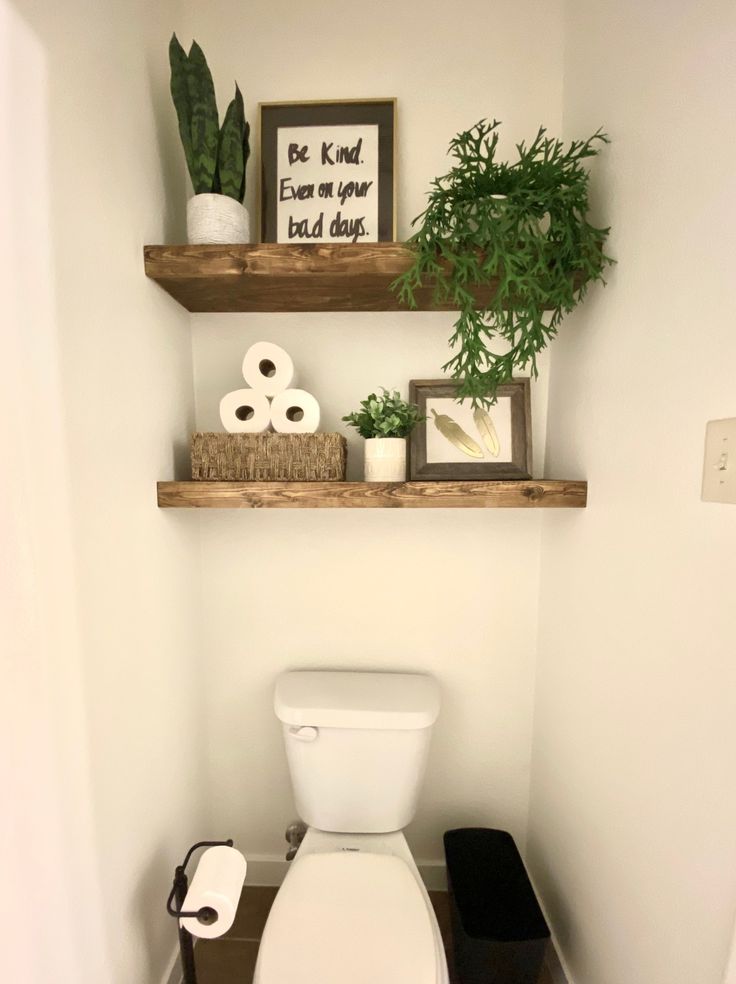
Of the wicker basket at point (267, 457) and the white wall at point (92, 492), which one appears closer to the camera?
the white wall at point (92, 492)

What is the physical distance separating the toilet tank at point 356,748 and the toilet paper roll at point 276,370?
72 cm

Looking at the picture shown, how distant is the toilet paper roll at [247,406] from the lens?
1.00 meters

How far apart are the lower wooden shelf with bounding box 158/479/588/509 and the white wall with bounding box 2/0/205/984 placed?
10cm

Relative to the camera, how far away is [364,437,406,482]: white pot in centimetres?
98

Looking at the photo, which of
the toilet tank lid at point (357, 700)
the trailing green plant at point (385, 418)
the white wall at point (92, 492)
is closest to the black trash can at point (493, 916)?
the toilet tank lid at point (357, 700)

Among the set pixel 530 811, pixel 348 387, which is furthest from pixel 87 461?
pixel 530 811

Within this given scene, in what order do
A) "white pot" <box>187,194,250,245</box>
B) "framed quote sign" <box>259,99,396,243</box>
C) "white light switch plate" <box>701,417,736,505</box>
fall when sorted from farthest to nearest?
"framed quote sign" <box>259,99,396,243</box>, "white pot" <box>187,194,250,245</box>, "white light switch plate" <box>701,417,736,505</box>

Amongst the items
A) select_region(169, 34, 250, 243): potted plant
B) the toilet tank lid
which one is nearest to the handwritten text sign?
select_region(169, 34, 250, 243): potted plant

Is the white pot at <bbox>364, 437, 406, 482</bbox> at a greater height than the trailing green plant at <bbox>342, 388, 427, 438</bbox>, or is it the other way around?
the trailing green plant at <bbox>342, 388, 427, 438</bbox>

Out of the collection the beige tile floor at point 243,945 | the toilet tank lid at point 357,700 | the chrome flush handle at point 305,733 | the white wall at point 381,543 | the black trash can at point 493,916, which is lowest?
the beige tile floor at point 243,945

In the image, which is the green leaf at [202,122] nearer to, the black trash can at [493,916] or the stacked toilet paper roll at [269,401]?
the stacked toilet paper roll at [269,401]

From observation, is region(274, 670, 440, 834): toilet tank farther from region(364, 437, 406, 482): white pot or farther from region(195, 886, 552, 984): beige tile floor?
region(364, 437, 406, 482): white pot

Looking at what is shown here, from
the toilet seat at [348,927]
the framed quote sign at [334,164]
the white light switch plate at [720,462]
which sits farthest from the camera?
the framed quote sign at [334,164]

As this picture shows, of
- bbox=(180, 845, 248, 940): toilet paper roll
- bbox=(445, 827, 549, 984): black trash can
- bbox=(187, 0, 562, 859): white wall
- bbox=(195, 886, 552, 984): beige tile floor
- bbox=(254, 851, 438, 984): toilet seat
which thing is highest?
bbox=(187, 0, 562, 859): white wall
